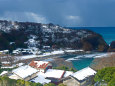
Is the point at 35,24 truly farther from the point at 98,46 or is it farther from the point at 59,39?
the point at 98,46

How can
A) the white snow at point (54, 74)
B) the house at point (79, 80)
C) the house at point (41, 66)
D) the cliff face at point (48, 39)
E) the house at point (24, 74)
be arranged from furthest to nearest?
1. the cliff face at point (48, 39)
2. the house at point (41, 66)
3. the white snow at point (54, 74)
4. the house at point (24, 74)
5. the house at point (79, 80)

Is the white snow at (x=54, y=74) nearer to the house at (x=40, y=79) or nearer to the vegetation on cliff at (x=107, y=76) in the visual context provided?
the house at (x=40, y=79)

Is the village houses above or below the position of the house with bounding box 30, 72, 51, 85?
above

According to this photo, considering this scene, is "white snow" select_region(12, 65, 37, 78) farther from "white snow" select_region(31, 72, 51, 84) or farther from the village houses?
"white snow" select_region(31, 72, 51, 84)

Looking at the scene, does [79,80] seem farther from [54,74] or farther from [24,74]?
[24,74]

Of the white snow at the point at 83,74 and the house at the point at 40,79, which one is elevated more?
the white snow at the point at 83,74

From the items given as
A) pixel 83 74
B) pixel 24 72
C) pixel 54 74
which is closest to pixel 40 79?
pixel 54 74

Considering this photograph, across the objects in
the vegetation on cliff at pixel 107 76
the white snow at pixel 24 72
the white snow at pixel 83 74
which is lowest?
the white snow at pixel 24 72

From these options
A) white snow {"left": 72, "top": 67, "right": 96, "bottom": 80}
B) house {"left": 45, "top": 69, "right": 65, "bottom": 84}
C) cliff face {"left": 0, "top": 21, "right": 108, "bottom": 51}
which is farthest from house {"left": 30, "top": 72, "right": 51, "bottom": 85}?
cliff face {"left": 0, "top": 21, "right": 108, "bottom": 51}

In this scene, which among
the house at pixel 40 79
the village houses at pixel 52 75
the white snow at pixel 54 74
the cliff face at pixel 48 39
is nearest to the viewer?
the village houses at pixel 52 75

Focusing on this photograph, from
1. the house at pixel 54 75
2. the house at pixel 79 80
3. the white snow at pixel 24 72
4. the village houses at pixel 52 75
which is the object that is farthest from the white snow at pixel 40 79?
the house at pixel 79 80

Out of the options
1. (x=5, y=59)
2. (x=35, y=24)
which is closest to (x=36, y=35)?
(x=35, y=24)
